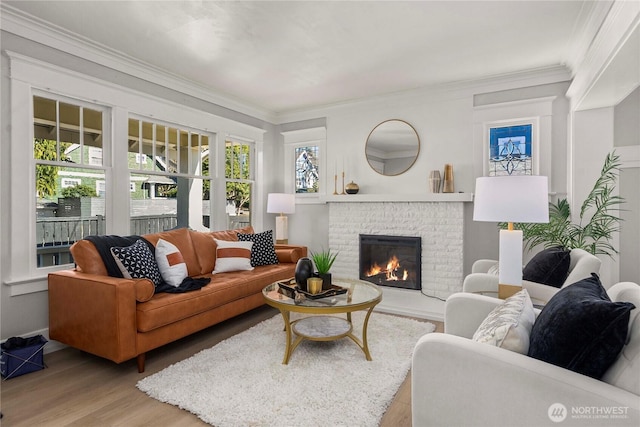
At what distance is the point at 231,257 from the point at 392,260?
2191 mm

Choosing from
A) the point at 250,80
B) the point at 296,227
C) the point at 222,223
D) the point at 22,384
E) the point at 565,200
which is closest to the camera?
the point at 22,384

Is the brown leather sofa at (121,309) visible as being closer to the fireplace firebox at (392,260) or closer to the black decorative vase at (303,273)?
the black decorative vase at (303,273)

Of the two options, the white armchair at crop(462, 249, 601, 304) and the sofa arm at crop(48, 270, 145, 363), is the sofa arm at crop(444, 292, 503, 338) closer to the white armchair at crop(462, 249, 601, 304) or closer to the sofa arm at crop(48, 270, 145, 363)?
the white armchair at crop(462, 249, 601, 304)

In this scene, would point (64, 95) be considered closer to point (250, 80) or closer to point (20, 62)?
point (20, 62)

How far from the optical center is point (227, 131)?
4.79 metres

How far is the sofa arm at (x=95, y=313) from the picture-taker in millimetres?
2350

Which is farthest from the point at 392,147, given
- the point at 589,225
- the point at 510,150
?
the point at 589,225

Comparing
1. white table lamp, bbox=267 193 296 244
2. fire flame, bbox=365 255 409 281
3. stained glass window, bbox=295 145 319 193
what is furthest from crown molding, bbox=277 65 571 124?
fire flame, bbox=365 255 409 281

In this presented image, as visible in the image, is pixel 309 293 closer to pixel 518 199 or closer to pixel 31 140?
pixel 518 199

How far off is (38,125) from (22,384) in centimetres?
206

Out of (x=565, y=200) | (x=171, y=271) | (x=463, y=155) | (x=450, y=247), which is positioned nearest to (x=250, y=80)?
(x=171, y=271)

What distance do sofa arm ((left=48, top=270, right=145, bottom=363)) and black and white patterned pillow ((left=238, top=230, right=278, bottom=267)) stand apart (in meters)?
1.65

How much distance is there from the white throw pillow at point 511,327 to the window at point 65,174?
347 cm

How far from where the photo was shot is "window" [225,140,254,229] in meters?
4.99
